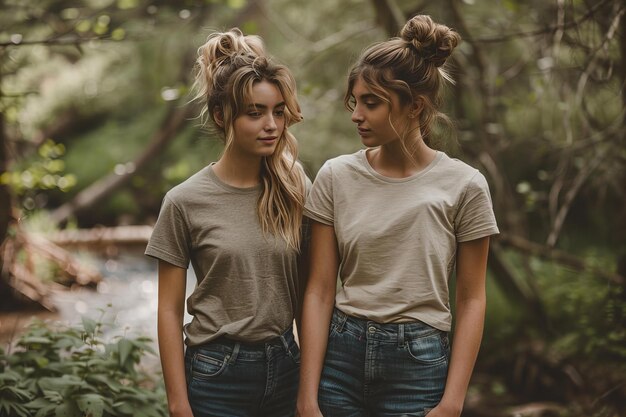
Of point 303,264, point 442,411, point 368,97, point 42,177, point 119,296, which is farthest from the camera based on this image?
point 119,296

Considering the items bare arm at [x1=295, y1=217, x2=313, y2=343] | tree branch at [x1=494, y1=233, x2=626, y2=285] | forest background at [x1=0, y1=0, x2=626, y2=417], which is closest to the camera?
bare arm at [x1=295, y1=217, x2=313, y2=343]

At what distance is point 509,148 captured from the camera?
20.5ft

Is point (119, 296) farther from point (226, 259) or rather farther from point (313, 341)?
point (313, 341)

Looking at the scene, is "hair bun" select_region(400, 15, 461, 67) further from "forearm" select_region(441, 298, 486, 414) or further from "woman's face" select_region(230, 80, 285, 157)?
"forearm" select_region(441, 298, 486, 414)

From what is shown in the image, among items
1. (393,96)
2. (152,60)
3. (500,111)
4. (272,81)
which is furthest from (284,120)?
Answer: (152,60)

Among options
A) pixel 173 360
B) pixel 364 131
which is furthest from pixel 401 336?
pixel 173 360

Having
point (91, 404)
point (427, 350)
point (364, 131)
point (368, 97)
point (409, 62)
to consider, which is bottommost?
point (91, 404)

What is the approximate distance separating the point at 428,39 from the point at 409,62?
0.09 m

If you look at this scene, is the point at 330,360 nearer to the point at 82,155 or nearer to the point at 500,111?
the point at 500,111

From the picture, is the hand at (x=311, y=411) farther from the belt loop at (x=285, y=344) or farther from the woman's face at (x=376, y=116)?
the woman's face at (x=376, y=116)

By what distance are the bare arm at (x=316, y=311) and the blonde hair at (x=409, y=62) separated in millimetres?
467

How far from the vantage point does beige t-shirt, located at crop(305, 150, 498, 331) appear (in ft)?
6.91

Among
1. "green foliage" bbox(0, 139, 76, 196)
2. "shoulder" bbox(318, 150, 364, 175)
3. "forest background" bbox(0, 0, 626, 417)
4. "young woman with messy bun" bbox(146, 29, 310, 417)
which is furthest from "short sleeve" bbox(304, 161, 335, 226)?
"green foliage" bbox(0, 139, 76, 196)

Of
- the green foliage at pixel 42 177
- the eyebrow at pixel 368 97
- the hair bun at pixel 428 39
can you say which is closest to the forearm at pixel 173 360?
the eyebrow at pixel 368 97
